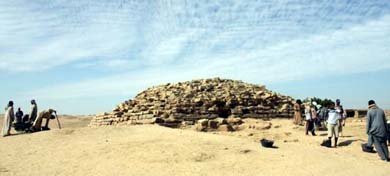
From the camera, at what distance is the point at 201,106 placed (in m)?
17.2

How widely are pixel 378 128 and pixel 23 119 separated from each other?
11194 millimetres

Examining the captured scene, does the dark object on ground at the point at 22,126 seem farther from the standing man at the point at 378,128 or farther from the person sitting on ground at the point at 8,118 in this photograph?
the standing man at the point at 378,128

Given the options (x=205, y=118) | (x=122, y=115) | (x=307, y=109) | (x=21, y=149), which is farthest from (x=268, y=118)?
(x=21, y=149)

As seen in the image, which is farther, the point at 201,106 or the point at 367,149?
the point at 201,106

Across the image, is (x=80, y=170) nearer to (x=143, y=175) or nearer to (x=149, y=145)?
(x=143, y=175)

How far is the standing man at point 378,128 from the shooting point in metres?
9.58

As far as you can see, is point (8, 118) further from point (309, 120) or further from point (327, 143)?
point (327, 143)

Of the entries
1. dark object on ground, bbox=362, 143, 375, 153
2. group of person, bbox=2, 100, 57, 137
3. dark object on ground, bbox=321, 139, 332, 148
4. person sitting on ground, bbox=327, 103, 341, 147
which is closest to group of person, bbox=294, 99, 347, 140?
person sitting on ground, bbox=327, 103, 341, 147

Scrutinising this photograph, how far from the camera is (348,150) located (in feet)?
37.5

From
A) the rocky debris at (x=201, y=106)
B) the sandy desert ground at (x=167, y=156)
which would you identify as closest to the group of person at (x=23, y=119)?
the sandy desert ground at (x=167, y=156)

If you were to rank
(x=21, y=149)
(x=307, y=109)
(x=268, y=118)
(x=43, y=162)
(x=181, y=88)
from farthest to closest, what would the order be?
(x=181, y=88)
(x=268, y=118)
(x=307, y=109)
(x=21, y=149)
(x=43, y=162)

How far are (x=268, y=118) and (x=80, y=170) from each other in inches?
439

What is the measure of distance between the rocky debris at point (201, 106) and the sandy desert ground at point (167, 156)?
3047 millimetres

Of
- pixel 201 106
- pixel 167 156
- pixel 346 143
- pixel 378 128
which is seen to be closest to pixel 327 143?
pixel 346 143
